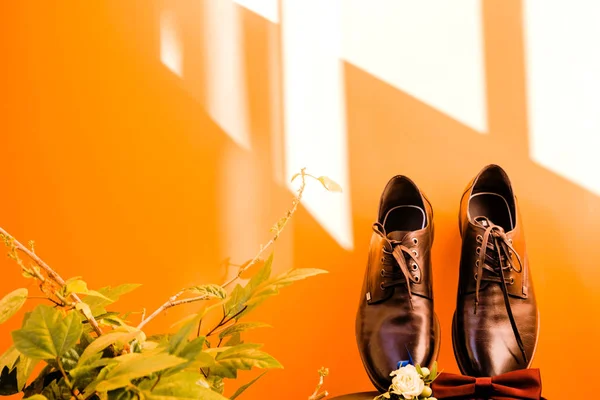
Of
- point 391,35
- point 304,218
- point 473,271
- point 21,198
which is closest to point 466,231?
point 473,271

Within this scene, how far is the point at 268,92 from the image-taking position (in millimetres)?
1545

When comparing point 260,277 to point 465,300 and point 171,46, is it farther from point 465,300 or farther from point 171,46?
point 171,46

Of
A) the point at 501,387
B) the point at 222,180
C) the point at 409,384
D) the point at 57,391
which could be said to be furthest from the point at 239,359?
the point at 222,180

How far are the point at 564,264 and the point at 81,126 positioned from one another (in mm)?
1284

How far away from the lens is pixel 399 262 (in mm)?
1213

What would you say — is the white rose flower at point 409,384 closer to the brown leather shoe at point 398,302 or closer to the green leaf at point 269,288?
the brown leather shoe at point 398,302

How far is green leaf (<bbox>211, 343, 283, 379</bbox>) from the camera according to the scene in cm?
58

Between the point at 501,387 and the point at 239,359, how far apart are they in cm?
62

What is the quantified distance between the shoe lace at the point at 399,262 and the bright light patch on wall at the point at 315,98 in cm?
29

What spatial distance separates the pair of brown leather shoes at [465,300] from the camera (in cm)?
115

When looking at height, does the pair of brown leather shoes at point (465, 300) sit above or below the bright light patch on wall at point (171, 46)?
below

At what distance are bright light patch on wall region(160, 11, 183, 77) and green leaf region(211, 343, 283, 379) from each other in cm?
111

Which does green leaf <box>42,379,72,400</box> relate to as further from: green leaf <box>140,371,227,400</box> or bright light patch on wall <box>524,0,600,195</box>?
bright light patch on wall <box>524,0,600,195</box>

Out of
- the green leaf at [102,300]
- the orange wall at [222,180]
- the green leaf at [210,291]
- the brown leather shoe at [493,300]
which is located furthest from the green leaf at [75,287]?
the orange wall at [222,180]
